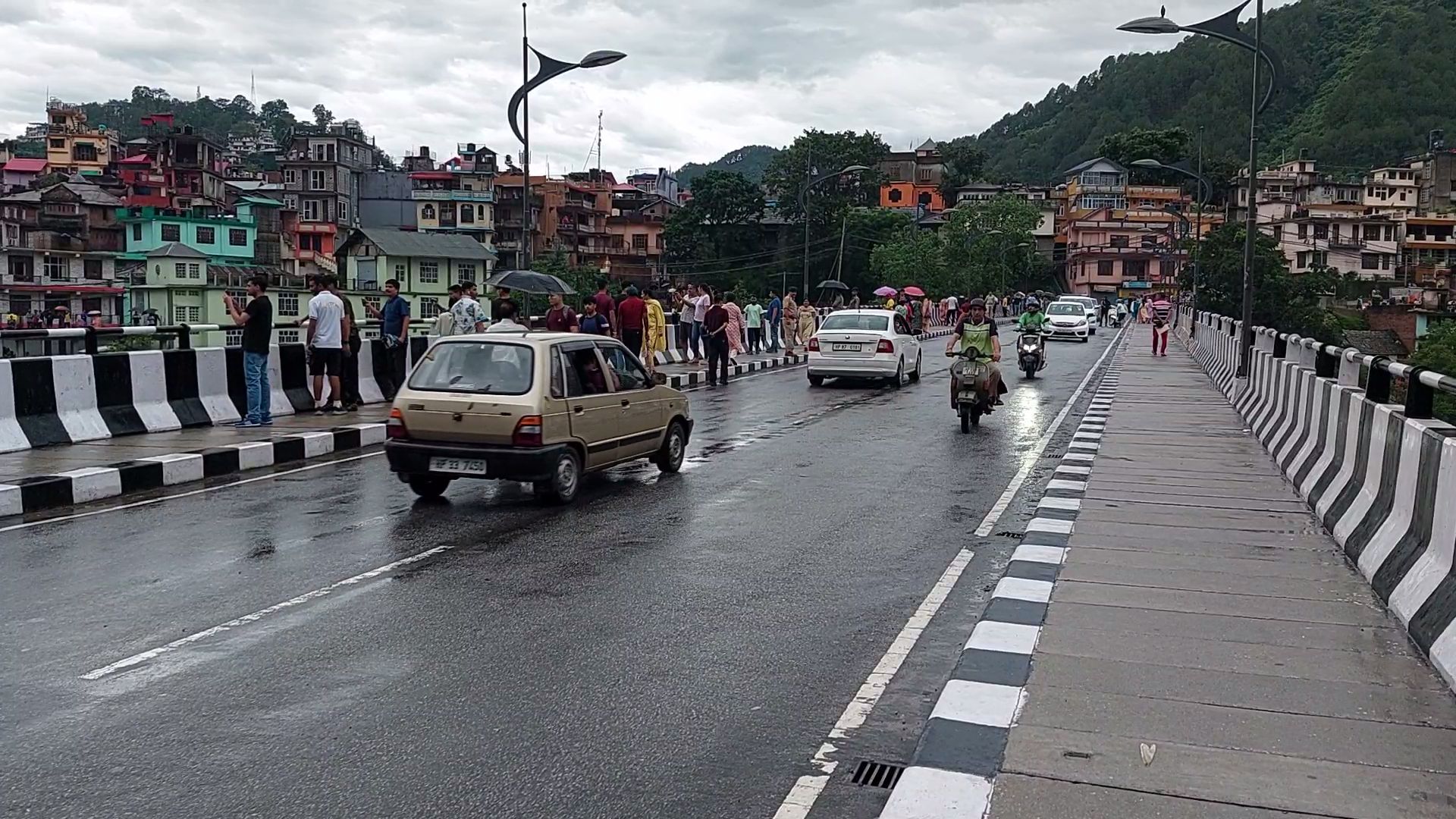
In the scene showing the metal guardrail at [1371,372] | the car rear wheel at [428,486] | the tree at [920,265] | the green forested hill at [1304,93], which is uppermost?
the green forested hill at [1304,93]

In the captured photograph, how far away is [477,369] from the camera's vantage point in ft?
35.3

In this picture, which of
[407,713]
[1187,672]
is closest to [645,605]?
[407,713]

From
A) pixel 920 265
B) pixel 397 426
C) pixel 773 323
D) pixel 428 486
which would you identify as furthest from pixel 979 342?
pixel 920 265

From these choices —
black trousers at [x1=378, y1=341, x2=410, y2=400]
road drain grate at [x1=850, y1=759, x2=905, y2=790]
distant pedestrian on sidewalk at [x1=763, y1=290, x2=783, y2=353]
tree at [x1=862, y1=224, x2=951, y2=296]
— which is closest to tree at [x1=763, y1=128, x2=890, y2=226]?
tree at [x1=862, y1=224, x2=951, y2=296]

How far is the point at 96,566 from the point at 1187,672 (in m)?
6.33

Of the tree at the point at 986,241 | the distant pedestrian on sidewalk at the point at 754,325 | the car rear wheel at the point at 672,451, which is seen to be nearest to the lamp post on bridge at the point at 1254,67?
the car rear wheel at the point at 672,451

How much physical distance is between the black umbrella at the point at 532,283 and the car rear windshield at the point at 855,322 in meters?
6.41

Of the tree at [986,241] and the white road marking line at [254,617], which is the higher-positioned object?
the tree at [986,241]

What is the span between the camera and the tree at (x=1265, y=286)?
56.9 m

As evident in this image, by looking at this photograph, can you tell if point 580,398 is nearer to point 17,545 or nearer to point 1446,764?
point 17,545

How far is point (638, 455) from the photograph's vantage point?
12211mm

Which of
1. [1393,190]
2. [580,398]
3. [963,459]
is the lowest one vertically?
[963,459]

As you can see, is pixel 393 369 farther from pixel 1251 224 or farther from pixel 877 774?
pixel 877 774

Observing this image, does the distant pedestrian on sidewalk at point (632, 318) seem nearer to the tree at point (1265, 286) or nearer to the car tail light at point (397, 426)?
the car tail light at point (397, 426)
